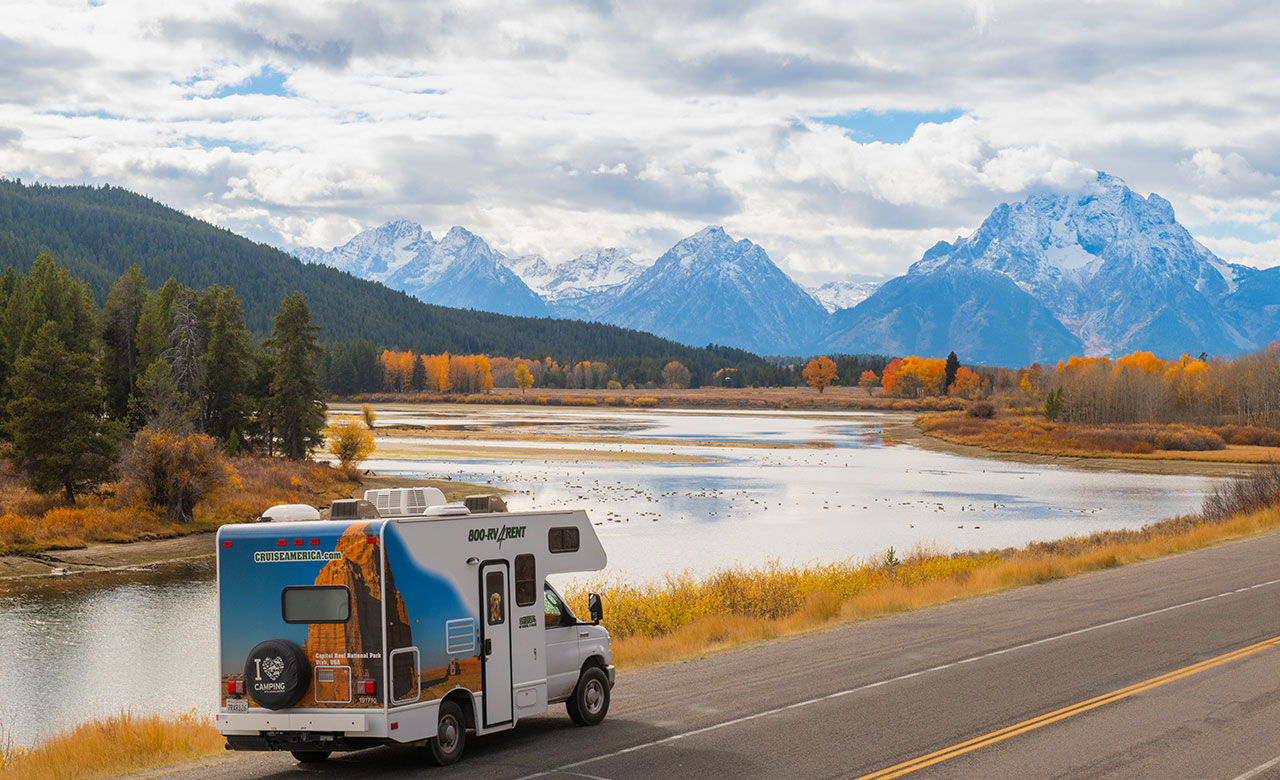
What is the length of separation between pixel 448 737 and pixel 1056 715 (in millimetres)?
8390

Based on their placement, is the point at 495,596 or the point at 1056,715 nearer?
the point at 495,596

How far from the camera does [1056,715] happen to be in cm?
1505

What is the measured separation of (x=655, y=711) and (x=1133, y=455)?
321 ft

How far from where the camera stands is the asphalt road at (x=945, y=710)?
12.8 metres

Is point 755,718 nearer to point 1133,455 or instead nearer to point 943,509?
point 943,509

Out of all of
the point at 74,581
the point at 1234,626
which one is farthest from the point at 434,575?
the point at 74,581

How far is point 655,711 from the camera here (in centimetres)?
1602

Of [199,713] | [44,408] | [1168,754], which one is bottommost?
[199,713]

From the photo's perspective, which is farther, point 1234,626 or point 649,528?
point 649,528

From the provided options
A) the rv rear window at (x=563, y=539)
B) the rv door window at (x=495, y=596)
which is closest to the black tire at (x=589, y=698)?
the rv rear window at (x=563, y=539)

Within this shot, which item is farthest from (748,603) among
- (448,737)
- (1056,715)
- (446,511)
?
(446,511)

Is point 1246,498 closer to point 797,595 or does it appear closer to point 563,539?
point 797,595

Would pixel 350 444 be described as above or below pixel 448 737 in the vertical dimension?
above

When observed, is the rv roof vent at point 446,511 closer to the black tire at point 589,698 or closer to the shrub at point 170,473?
the black tire at point 589,698
